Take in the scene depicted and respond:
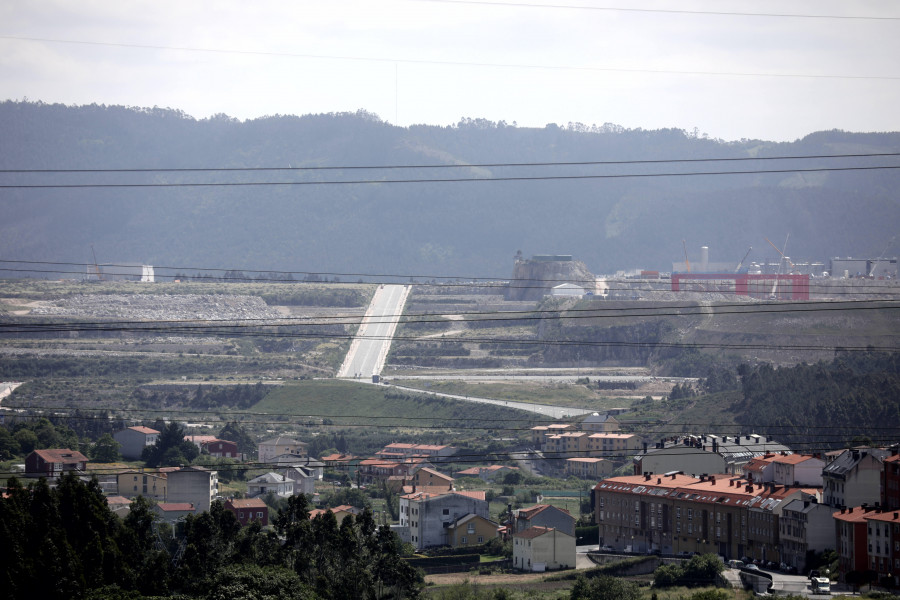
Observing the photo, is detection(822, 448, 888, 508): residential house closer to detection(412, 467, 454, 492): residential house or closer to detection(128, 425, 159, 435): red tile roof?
detection(412, 467, 454, 492): residential house

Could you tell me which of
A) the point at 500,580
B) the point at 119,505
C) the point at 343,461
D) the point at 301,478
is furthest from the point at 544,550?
the point at 343,461

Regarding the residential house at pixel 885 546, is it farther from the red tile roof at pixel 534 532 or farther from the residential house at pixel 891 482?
the red tile roof at pixel 534 532

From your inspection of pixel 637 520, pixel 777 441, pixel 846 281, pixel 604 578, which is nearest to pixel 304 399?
pixel 777 441

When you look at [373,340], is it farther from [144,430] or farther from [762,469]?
[762,469]

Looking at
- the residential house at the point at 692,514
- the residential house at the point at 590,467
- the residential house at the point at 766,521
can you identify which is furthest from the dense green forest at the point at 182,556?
the residential house at the point at 590,467

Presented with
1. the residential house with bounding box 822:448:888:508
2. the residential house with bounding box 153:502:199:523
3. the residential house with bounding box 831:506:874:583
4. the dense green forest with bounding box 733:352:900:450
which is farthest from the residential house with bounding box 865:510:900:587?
the residential house with bounding box 153:502:199:523
